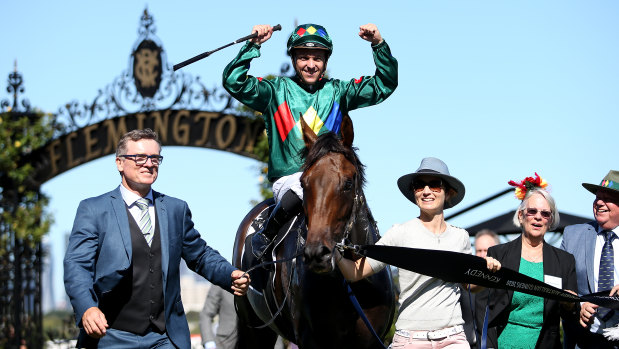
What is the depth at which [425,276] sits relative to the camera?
5188mm

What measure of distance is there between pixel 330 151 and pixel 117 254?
4.50 feet

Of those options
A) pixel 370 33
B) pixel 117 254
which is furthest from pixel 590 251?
pixel 117 254

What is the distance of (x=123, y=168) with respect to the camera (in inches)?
203

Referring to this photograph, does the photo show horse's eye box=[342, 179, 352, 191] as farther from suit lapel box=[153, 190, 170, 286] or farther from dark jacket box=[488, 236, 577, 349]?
dark jacket box=[488, 236, 577, 349]

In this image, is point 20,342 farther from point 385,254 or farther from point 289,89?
point 385,254

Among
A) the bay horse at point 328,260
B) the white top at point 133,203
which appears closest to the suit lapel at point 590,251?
the bay horse at point 328,260

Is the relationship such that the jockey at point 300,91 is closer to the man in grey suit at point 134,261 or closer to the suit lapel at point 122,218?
the man in grey suit at point 134,261

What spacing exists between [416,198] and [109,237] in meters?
1.84

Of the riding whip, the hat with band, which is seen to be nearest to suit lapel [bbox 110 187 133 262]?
the riding whip

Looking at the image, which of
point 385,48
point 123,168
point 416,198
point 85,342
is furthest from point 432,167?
point 85,342

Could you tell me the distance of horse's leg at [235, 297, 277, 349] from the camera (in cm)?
746

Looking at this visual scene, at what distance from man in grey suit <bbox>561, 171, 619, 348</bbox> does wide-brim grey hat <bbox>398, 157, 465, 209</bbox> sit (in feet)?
3.56

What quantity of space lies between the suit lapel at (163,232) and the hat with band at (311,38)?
1859 millimetres

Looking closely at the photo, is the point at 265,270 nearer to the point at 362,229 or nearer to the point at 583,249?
the point at 362,229
